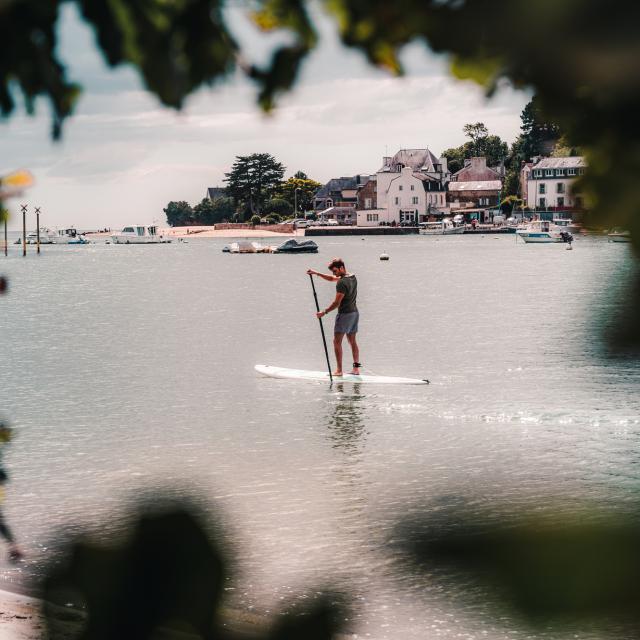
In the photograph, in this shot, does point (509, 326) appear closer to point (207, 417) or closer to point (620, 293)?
point (207, 417)

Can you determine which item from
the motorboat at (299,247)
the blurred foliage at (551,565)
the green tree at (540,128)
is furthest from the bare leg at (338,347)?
the motorboat at (299,247)

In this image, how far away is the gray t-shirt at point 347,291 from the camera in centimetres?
2100

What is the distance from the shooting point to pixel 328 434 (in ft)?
59.2

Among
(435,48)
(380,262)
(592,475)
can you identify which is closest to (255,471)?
(592,475)

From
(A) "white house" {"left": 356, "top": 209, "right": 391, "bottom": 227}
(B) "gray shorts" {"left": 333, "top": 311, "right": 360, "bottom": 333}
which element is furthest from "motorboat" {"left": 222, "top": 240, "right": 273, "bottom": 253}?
(B) "gray shorts" {"left": 333, "top": 311, "right": 360, "bottom": 333}

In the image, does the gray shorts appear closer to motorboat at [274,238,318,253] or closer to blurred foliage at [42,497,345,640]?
blurred foliage at [42,497,345,640]

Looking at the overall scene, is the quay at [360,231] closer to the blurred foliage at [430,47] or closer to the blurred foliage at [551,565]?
the blurred foliage at [430,47]

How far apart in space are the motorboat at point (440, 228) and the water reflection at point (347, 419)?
15653 cm

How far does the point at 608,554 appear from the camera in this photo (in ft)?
3.36

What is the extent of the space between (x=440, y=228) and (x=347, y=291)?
16099cm

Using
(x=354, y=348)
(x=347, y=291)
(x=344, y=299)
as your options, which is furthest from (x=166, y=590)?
(x=354, y=348)

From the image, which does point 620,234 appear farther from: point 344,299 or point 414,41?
point 344,299

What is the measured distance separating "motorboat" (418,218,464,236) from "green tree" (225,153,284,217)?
28.2 metres

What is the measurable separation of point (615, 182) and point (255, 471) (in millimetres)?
14347
